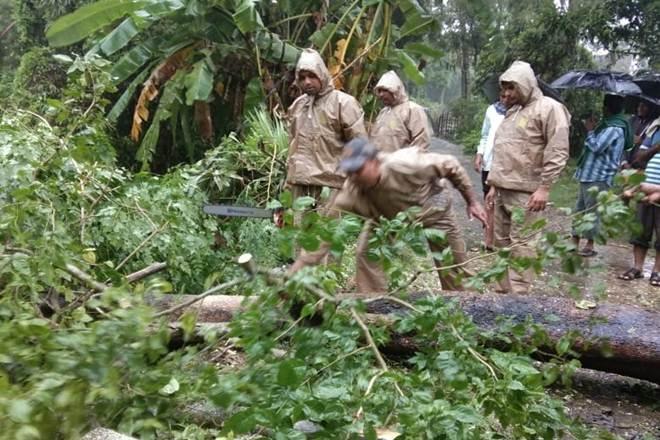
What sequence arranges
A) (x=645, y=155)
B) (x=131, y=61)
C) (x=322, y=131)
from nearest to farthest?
(x=322, y=131) → (x=645, y=155) → (x=131, y=61)

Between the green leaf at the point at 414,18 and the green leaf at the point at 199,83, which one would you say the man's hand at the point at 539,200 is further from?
the green leaf at the point at 414,18

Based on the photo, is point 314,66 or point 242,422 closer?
point 242,422

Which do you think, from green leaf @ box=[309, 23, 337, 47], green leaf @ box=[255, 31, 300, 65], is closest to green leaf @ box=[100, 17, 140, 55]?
green leaf @ box=[255, 31, 300, 65]

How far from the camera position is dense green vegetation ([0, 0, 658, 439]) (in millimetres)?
1479

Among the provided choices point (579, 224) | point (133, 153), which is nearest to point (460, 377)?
point (579, 224)

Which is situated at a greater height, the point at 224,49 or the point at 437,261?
the point at 224,49

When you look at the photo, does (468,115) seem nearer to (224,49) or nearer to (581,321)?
(224,49)

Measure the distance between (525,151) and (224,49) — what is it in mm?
4243

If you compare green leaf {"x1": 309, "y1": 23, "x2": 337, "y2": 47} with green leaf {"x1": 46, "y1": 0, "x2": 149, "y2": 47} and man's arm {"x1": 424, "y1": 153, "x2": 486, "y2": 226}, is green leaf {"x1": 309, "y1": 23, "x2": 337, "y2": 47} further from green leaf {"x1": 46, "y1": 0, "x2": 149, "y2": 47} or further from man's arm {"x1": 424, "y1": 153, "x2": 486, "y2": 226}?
man's arm {"x1": 424, "y1": 153, "x2": 486, "y2": 226}

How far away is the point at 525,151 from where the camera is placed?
14.0 ft

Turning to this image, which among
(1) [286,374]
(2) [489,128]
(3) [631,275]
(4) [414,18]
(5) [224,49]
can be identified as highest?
(4) [414,18]

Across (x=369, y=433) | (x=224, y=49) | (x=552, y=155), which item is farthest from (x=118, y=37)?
(x=369, y=433)

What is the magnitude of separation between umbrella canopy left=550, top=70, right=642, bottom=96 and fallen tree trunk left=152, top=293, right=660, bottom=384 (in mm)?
5085

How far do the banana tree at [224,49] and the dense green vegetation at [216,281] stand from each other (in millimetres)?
26
